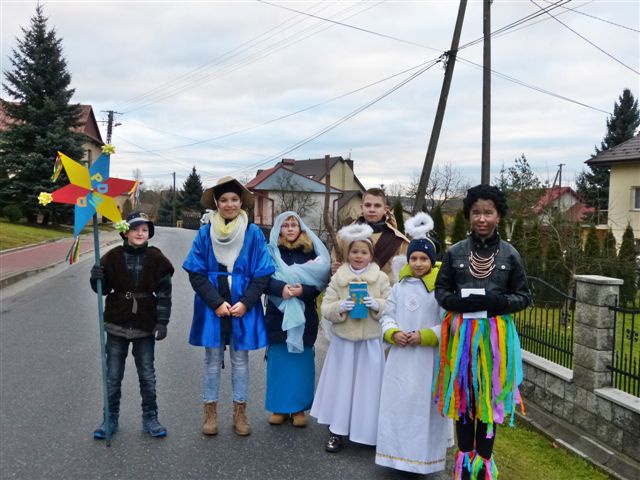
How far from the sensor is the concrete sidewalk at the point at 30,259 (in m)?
13.4

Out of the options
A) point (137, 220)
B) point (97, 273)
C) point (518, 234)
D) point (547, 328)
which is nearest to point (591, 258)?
point (518, 234)

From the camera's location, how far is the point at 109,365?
421 cm

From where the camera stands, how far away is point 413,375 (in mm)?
3633

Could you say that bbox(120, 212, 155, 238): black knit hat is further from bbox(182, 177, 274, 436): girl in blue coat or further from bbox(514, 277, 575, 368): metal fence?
bbox(514, 277, 575, 368): metal fence

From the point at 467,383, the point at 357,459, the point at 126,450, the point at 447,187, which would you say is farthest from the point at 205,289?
the point at 447,187

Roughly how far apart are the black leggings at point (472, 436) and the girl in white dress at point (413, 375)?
1.02ft

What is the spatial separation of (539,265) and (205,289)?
9.31 meters

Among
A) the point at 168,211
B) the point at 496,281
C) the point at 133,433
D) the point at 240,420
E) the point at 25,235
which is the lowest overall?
the point at 133,433

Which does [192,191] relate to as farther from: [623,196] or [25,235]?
[623,196]

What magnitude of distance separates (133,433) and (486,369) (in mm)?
2887

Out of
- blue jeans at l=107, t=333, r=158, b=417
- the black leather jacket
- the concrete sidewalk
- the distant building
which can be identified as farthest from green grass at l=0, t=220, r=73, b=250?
the distant building

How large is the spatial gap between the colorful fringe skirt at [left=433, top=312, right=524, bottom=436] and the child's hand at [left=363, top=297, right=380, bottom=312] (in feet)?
2.84

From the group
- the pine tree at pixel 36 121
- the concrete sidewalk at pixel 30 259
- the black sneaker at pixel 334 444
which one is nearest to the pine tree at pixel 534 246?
the black sneaker at pixel 334 444

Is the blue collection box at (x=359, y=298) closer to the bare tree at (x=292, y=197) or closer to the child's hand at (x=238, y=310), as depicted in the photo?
the child's hand at (x=238, y=310)
